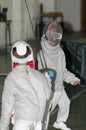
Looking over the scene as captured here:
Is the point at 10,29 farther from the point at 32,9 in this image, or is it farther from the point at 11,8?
the point at 32,9

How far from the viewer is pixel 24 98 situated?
2957mm

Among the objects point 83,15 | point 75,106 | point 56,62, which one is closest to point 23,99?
point 56,62

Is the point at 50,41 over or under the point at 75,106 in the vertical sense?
over

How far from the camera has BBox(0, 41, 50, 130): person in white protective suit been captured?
296 cm

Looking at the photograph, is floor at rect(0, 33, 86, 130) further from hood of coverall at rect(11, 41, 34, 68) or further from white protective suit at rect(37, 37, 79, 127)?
hood of coverall at rect(11, 41, 34, 68)

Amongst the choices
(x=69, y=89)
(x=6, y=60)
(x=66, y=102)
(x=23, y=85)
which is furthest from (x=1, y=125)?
(x=6, y=60)

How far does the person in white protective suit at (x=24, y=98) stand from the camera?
2.96 meters

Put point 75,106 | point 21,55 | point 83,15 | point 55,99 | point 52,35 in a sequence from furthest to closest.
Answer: point 83,15, point 75,106, point 55,99, point 52,35, point 21,55

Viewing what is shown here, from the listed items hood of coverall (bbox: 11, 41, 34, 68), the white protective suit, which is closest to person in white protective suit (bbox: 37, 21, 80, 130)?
the white protective suit

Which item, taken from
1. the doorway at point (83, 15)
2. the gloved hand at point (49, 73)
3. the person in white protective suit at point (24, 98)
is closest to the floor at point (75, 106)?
the gloved hand at point (49, 73)

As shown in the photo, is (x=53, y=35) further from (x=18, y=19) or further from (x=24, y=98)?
(x=18, y=19)

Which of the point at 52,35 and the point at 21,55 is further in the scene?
the point at 52,35

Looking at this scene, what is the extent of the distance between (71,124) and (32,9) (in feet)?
33.1

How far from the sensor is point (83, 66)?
25.2 feet
